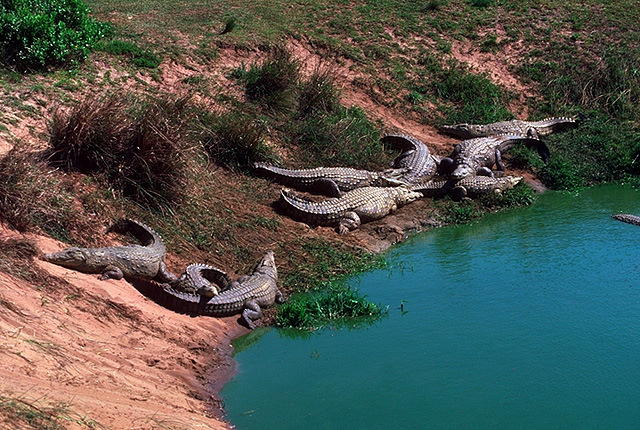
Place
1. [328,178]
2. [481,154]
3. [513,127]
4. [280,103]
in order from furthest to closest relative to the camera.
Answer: [513,127] < [280,103] < [481,154] < [328,178]

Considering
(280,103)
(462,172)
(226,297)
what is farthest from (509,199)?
(226,297)

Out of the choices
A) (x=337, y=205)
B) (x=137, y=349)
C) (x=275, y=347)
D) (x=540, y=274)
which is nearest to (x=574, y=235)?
(x=540, y=274)

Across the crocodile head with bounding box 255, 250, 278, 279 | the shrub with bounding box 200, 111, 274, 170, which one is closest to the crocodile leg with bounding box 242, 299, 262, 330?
the crocodile head with bounding box 255, 250, 278, 279

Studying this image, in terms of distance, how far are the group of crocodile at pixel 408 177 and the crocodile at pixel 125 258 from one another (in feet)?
9.70

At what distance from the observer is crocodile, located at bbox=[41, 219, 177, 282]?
8.64 meters

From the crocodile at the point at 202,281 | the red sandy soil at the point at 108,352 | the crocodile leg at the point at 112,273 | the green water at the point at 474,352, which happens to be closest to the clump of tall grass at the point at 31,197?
the red sandy soil at the point at 108,352

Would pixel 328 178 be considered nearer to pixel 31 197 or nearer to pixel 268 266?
pixel 268 266

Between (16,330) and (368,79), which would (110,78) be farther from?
(16,330)

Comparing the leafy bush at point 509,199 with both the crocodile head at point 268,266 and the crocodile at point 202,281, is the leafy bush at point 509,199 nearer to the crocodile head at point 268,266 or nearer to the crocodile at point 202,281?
the crocodile head at point 268,266

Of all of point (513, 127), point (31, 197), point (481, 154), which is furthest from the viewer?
point (513, 127)

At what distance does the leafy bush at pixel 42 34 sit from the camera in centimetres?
1338

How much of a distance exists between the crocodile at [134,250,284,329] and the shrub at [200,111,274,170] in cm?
377

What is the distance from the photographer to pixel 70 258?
28.2 feet

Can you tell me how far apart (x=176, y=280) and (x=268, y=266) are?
1.34m
